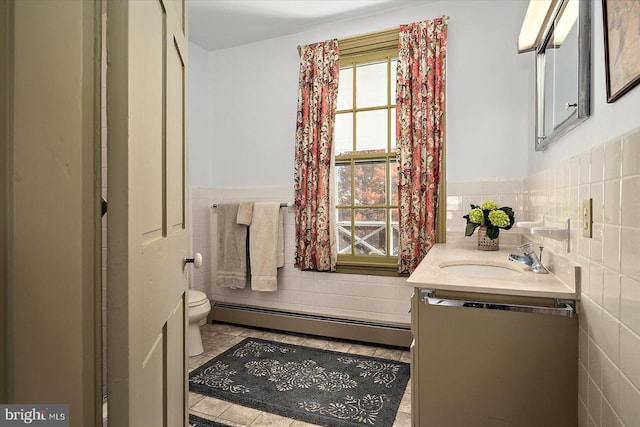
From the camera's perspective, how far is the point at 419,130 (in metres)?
2.56

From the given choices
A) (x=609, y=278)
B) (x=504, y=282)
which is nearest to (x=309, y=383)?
(x=504, y=282)

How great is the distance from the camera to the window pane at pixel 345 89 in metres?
2.92

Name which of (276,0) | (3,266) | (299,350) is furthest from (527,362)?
(276,0)

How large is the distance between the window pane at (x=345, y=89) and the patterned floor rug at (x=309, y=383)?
76.5 inches

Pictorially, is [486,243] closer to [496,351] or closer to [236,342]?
[496,351]

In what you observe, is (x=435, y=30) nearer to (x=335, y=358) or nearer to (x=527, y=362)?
(x=527, y=362)

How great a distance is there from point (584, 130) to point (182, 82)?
1.37 m

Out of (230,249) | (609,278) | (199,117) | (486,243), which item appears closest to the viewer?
(609,278)

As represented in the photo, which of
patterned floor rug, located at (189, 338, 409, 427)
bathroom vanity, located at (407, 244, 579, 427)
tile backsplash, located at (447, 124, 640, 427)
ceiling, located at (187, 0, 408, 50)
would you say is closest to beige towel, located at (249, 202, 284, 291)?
patterned floor rug, located at (189, 338, 409, 427)

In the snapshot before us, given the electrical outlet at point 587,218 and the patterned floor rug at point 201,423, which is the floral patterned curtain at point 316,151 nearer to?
the patterned floor rug at point 201,423

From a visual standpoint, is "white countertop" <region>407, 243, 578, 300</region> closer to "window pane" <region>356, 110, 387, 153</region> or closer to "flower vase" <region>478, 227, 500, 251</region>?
"flower vase" <region>478, 227, 500, 251</region>

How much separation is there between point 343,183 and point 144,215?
7.52 ft

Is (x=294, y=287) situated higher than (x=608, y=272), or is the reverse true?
(x=608, y=272)

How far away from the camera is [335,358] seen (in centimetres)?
251
